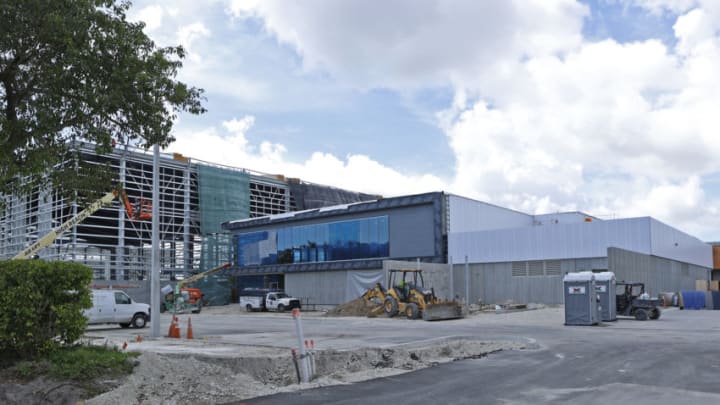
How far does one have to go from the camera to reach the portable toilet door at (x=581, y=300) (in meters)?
27.4

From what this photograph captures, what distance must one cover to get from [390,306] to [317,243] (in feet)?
67.7

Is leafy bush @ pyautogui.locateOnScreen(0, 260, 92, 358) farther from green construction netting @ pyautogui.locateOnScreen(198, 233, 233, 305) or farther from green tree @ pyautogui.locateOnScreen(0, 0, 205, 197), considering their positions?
green construction netting @ pyautogui.locateOnScreen(198, 233, 233, 305)

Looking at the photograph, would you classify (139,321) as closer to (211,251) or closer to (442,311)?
(442,311)

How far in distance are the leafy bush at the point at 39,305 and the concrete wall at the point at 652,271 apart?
1339 inches

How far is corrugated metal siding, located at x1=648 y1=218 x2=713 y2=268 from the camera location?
1820 inches

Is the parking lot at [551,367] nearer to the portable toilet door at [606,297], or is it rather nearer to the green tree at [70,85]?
the green tree at [70,85]

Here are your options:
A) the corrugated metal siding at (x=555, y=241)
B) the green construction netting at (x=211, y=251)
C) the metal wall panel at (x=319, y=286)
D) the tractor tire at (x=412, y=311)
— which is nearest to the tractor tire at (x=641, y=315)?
the tractor tire at (x=412, y=311)

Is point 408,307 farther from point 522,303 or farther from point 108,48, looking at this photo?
point 108,48

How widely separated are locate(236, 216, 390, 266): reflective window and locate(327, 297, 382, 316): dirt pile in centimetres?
1067

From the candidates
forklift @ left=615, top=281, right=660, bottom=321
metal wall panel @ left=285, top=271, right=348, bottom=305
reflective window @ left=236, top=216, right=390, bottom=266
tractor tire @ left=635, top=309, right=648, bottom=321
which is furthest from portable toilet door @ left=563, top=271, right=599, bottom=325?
metal wall panel @ left=285, top=271, right=348, bottom=305

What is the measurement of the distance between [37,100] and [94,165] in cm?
208

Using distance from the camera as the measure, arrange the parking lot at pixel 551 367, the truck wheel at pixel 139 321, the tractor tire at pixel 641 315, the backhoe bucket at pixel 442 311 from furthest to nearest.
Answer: the backhoe bucket at pixel 442 311
the tractor tire at pixel 641 315
the truck wheel at pixel 139 321
the parking lot at pixel 551 367

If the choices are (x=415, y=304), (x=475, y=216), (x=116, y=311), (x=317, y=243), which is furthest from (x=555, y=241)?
(x=116, y=311)

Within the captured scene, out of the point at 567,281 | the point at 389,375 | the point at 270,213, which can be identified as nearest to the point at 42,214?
the point at 270,213
